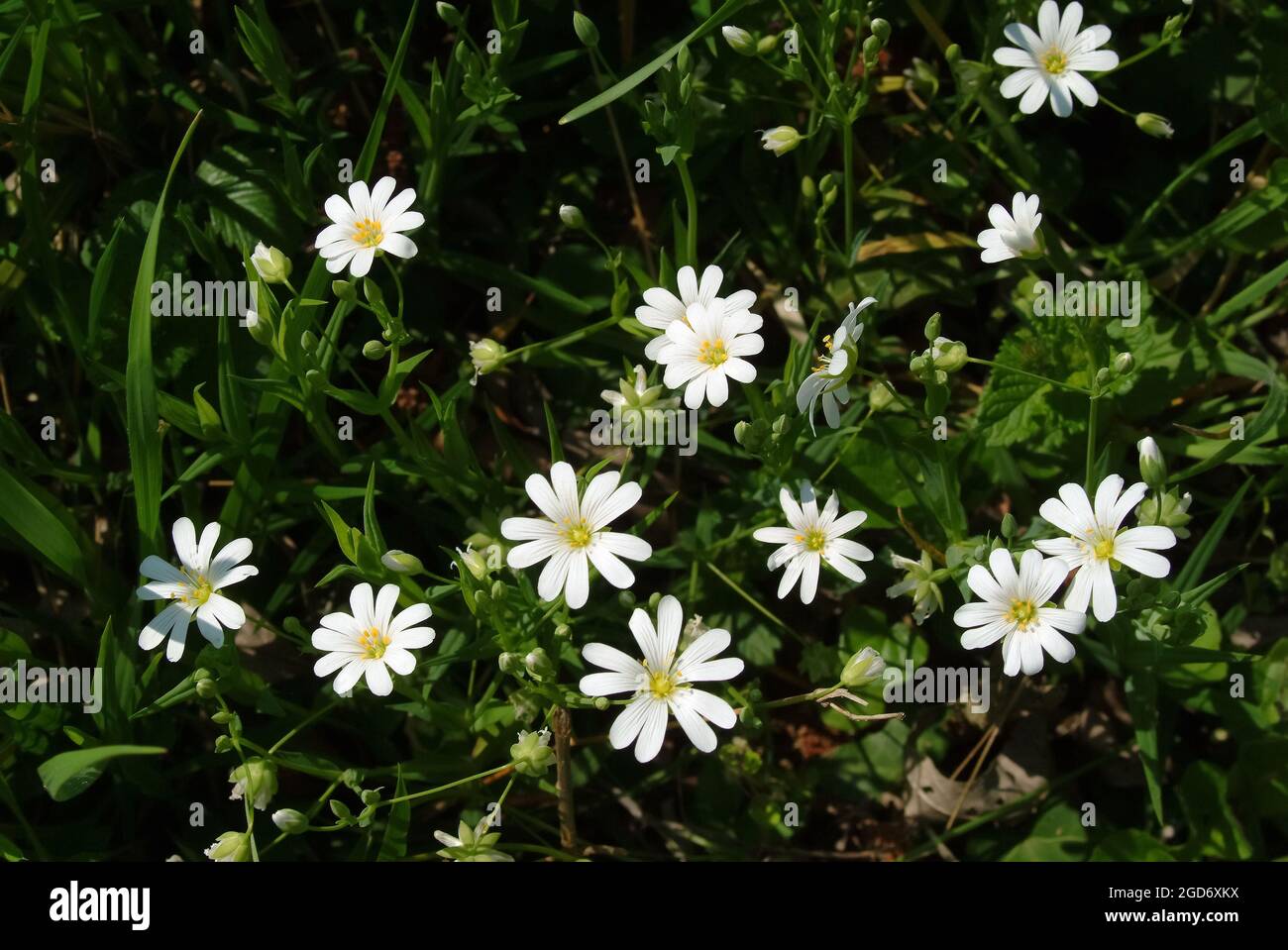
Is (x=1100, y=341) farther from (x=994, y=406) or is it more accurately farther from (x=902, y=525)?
(x=902, y=525)

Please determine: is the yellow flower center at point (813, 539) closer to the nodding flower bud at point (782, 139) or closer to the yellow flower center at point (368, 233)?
the nodding flower bud at point (782, 139)

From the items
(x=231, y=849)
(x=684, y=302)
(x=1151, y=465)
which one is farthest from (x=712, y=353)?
(x=231, y=849)

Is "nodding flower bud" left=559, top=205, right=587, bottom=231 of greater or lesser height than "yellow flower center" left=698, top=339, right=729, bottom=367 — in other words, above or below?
above

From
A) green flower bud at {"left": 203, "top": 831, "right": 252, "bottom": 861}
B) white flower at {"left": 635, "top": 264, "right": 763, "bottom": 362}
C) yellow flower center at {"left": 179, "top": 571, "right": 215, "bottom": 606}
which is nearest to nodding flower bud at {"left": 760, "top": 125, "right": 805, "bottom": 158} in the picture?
white flower at {"left": 635, "top": 264, "right": 763, "bottom": 362}

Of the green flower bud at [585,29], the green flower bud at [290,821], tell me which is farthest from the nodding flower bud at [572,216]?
the green flower bud at [290,821]

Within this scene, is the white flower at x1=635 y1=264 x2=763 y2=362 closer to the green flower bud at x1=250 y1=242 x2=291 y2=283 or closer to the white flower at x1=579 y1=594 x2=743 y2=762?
the white flower at x1=579 y1=594 x2=743 y2=762

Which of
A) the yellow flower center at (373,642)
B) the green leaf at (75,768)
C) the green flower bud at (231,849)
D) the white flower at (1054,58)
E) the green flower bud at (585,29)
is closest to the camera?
the green leaf at (75,768)
